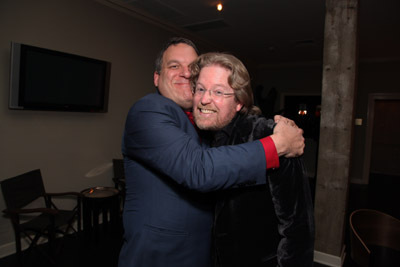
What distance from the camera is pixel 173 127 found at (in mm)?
1034

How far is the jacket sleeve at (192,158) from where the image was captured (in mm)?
938

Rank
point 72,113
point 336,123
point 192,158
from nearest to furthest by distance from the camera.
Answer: point 192,158 < point 336,123 < point 72,113

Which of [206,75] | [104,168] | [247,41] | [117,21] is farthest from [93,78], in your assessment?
[247,41]

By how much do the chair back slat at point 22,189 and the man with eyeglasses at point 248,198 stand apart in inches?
102

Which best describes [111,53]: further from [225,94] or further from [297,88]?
[297,88]

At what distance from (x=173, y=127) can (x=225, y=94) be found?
303 millimetres

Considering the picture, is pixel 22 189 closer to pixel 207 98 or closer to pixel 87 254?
pixel 87 254

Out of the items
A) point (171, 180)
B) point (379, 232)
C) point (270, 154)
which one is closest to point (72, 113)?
point (171, 180)

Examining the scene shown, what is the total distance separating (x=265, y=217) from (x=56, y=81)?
303cm

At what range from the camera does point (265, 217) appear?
1125 millimetres

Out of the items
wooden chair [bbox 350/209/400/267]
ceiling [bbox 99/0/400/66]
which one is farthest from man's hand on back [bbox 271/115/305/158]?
ceiling [bbox 99/0/400/66]

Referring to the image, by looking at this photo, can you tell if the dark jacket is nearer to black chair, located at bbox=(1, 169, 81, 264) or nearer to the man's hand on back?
the man's hand on back

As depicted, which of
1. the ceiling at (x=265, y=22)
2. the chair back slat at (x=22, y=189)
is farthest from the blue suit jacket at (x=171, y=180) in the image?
the ceiling at (x=265, y=22)

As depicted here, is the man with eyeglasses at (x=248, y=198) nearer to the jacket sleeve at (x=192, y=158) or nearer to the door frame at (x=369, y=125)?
the jacket sleeve at (x=192, y=158)
